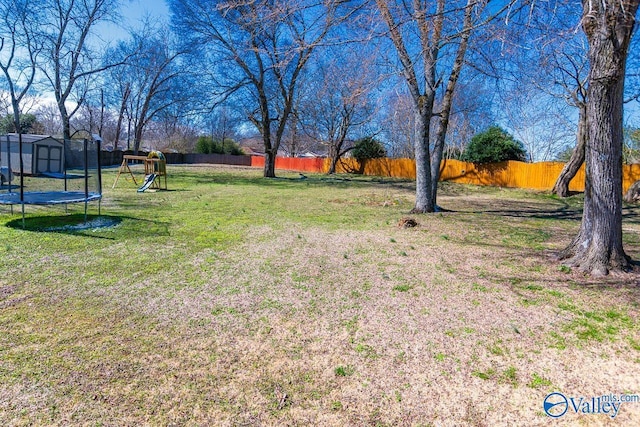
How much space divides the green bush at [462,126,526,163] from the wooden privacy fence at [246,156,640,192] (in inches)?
16.7

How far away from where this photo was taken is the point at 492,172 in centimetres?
2023

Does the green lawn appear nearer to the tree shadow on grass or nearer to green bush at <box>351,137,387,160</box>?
the tree shadow on grass

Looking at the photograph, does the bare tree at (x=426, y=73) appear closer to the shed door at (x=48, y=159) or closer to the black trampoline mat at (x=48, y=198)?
the black trampoline mat at (x=48, y=198)

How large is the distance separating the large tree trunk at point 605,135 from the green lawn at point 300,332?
0.38 meters

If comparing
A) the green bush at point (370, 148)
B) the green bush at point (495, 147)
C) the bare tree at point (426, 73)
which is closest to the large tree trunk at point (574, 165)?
the green bush at point (495, 147)

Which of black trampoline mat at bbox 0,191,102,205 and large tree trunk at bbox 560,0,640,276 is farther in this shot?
black trampoline mat at bbox 0,191,102,205

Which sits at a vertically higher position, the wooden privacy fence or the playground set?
the wooden privacy fence

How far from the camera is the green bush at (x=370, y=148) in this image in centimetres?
2725

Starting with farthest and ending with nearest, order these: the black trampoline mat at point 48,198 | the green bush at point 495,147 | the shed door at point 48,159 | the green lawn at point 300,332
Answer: the green bush at point 495,147, the shed door at point 48,159, the black trampoline mat at point 48,198, the green lawn at point 300,332

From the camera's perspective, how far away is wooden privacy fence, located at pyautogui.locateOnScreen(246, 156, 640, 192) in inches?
661

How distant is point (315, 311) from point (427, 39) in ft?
18.5

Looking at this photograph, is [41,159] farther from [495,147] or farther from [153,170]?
[495,147]

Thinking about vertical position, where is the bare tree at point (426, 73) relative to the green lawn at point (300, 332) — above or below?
above

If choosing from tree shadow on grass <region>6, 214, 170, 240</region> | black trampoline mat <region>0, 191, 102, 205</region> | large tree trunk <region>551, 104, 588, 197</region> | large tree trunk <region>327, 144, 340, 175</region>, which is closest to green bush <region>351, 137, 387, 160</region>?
large tree trunk <region>327, 144, 340, 175</region>
